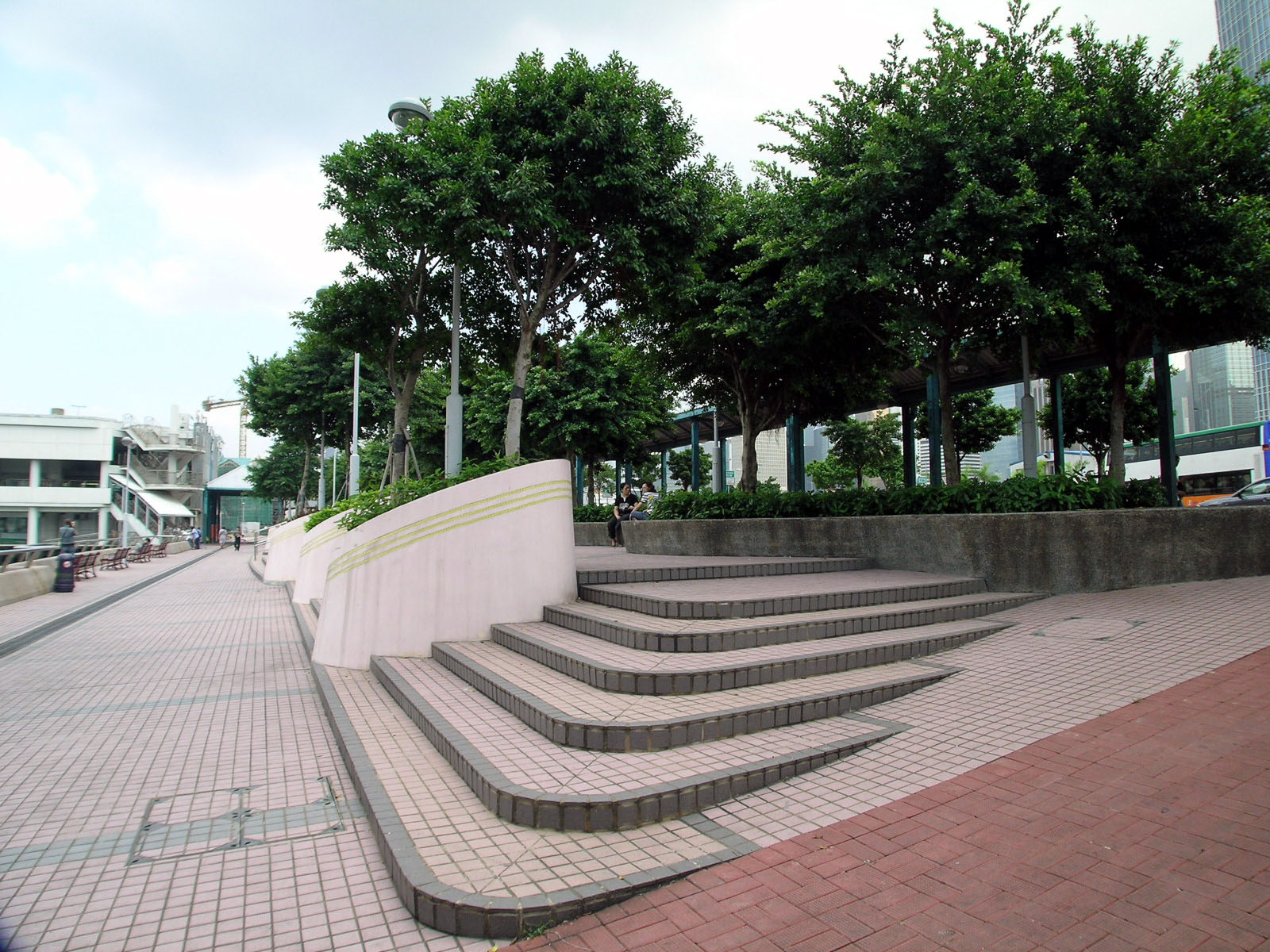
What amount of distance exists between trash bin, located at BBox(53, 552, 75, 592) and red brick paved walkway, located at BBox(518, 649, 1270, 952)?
62.8ft

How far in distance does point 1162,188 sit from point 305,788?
11440 millimetres

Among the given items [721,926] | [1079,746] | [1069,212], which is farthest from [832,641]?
[1069,212]

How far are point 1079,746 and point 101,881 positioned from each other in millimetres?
5318

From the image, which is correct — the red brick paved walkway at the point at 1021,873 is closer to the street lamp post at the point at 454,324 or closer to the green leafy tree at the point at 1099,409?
the street lamp post at the point at 454,324

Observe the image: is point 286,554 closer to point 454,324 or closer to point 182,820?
point 454,324

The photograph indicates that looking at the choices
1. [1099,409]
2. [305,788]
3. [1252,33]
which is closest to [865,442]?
[1099,409]

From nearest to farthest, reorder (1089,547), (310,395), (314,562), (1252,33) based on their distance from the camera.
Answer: (1089,547) → (314,562) → (310,395) → (1252,33)

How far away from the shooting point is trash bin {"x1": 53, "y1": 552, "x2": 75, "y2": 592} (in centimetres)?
1692

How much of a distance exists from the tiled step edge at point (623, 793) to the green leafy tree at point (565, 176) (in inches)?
220

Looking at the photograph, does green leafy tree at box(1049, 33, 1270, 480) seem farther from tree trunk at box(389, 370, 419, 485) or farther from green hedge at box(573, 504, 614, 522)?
green hedge at box(573, 504, 614, 522)

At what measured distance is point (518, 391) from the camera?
387 inches

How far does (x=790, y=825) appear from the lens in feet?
11.9

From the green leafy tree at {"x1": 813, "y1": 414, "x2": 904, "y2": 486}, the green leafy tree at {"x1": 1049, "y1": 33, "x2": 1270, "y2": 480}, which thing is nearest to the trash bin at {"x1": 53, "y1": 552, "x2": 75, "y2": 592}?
the green leafy tree at {"x1": 1049, "y1": 33, "x2": 1270, "y2": 480}

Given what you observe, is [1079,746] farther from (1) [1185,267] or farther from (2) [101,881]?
(1) [1185,267]
